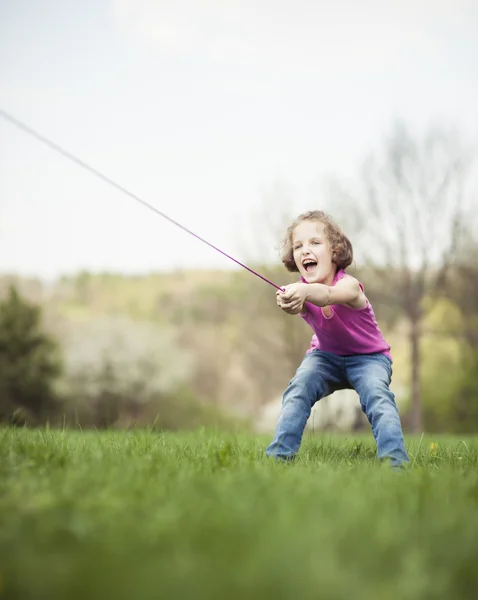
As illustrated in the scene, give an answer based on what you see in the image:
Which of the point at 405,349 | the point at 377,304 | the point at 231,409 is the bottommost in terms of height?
the point at 231,409

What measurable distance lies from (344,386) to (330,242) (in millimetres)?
847

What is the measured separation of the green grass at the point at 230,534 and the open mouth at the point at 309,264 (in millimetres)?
1469

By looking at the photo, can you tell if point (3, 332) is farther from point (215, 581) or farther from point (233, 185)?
point (215, 581)

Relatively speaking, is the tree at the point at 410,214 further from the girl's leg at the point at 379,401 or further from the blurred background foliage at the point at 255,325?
the girl's leg at the point at 379,401

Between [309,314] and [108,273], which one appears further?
[108,273]

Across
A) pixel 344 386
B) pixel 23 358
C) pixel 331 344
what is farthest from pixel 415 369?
pixel 331 344

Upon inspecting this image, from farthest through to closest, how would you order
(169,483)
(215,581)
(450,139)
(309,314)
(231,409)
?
(231,409) → (450,139) → (309,314) → (169,483) → (215,581)

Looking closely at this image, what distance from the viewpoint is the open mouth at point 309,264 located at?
3326mm

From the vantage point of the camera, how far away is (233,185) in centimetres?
1844

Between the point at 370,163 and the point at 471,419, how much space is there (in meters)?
8.57

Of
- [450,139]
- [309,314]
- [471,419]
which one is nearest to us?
[309,314]

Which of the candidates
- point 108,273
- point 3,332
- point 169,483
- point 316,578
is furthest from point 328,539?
point 108,273

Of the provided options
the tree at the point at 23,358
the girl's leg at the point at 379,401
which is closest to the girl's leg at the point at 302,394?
the girl's leg at the point at 379,401

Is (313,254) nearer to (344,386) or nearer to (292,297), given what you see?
(292,297)
